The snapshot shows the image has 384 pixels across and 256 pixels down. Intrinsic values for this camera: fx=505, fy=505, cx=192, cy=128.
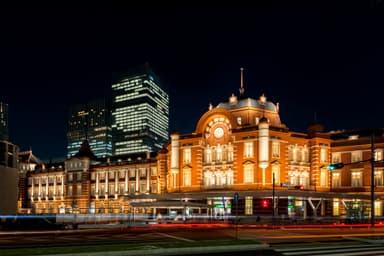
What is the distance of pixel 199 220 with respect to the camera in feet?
203

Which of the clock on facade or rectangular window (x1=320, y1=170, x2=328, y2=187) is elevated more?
the clock on facade

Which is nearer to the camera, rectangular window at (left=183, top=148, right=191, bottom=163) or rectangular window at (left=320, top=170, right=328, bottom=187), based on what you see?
rectangular window at (left=320, top=170, right=328, bottom=187)

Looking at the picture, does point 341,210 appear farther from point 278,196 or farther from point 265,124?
point 265,124

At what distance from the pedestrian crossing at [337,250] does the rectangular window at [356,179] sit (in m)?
46.7

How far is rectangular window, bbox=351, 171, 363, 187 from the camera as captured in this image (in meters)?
70.1

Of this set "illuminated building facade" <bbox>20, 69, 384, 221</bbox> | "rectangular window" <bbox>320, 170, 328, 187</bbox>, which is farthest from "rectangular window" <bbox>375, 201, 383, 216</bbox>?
"rectangular window" <bbox>320, 170, 328, 187</bbox>

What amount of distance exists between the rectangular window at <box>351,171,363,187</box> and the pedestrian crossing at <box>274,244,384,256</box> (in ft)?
153

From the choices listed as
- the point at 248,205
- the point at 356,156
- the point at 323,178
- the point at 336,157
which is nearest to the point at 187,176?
the point at 248,205

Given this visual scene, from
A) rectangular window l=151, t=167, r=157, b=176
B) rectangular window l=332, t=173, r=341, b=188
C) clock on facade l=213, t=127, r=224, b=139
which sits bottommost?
rectangular window l=332, t=173, r=341, b=188

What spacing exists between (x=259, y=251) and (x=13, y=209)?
3113cm

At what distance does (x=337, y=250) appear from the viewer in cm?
2309

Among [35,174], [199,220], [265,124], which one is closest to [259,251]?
[199,220]

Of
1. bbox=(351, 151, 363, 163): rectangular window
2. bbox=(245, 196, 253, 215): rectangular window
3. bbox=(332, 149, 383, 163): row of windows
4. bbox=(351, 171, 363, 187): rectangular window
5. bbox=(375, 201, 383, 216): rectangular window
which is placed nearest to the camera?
bbox=(245, 196, 253, 215): rectangular window

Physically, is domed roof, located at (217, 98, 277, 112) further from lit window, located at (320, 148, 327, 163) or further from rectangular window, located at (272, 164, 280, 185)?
rectangular window, located at (272, 164, 280, 185)
